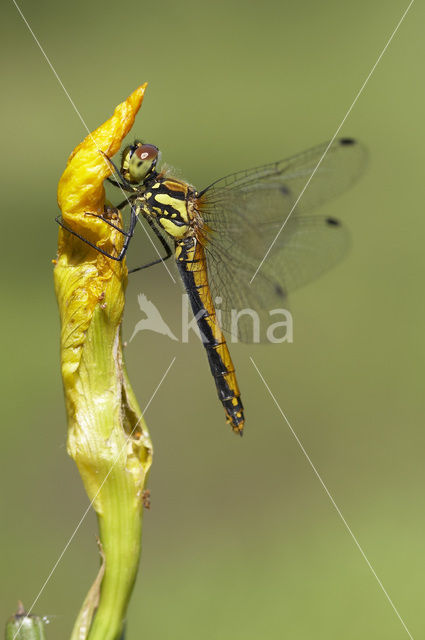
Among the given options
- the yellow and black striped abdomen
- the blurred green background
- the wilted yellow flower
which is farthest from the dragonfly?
the blurred green background

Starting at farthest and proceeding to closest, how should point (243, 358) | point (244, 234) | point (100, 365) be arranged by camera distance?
1. point (243, 358)
2. point (244, 234)
3. point (100, 365)

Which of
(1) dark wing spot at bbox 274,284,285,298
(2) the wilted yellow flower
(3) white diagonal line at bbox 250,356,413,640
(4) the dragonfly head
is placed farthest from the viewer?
(3) white diagonal line at bbox 250,356,413,640

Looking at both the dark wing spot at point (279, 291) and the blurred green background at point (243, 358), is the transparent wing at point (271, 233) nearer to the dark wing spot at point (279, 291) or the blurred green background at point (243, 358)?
the dark wing spot at point (279, 291)

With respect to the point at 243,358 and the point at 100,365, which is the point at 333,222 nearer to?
the point at 100,365

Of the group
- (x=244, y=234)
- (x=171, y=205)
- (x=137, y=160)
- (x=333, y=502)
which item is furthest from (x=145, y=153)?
(x=333, y=502)

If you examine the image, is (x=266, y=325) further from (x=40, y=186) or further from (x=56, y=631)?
(x=40, y=186)

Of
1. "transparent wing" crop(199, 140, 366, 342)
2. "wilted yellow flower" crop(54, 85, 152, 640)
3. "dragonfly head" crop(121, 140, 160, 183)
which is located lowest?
"wilted yellow flower" crop(54, 85, 152, 640)

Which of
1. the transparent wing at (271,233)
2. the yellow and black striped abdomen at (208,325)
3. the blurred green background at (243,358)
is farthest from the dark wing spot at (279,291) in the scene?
the blurred green background at (243,358)

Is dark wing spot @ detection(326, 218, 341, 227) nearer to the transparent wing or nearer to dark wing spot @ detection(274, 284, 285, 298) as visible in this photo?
the transparent wing
